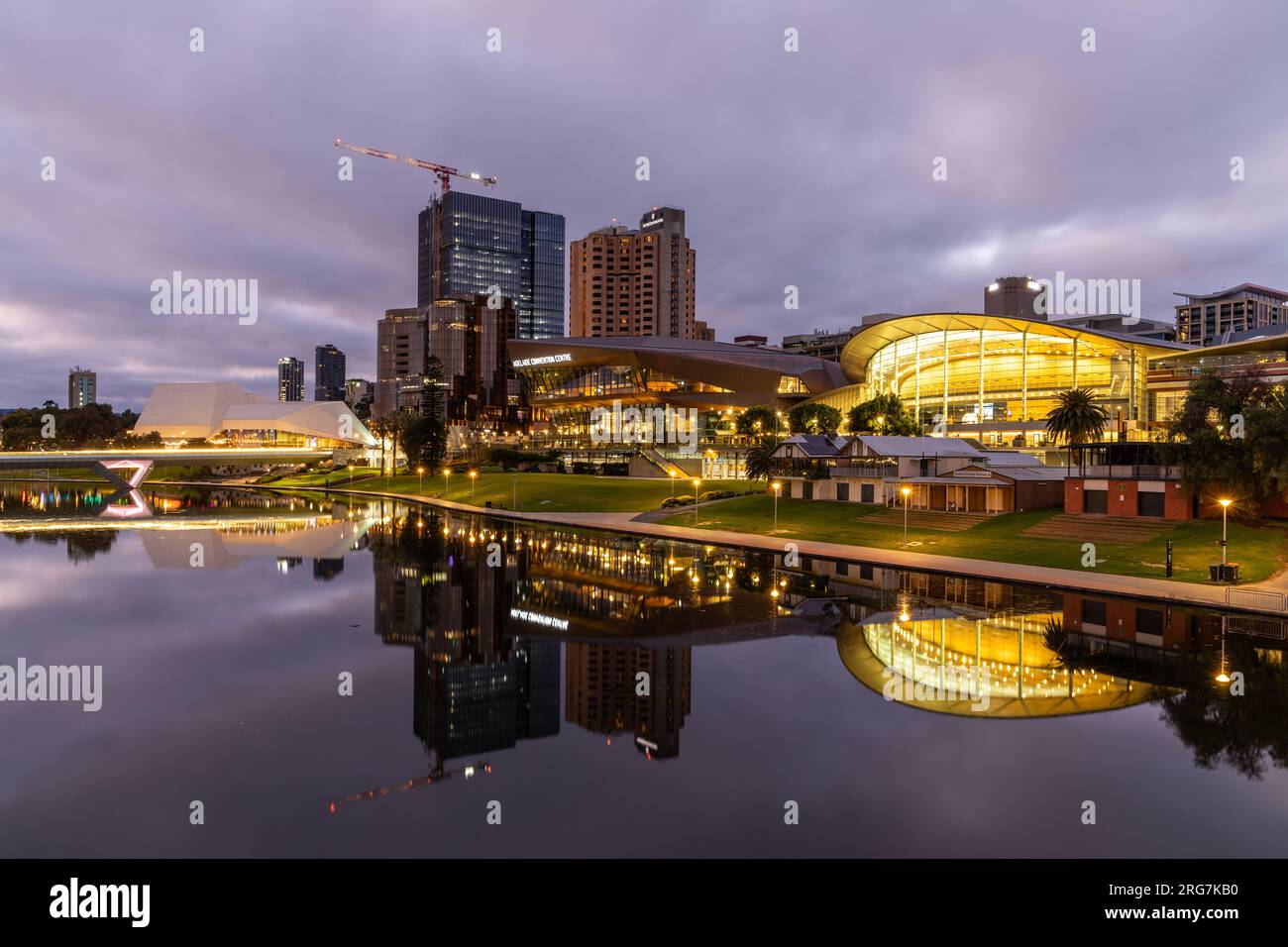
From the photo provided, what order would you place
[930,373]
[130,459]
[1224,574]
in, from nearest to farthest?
[1224,574] → [930,373] → [130,459]

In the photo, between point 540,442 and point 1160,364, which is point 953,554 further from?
point 540,442

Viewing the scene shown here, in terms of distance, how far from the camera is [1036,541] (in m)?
39.2

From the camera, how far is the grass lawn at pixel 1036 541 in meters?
32.0

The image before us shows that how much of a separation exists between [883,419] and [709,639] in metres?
61.3

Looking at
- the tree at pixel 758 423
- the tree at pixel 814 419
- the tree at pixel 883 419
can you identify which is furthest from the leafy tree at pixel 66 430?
the tree at pixel 883 419

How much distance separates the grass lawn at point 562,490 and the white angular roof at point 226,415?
2846 inches

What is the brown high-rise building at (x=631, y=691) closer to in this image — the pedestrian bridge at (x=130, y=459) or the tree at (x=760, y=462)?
the tree at (x=760, y=462)

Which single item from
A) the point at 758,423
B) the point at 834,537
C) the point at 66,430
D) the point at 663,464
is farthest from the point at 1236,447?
the point at 66,430

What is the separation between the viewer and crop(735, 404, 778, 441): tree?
9438cm

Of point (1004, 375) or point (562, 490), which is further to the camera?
point (1004, 375)

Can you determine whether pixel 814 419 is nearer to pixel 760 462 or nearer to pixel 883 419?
pixel 883 419

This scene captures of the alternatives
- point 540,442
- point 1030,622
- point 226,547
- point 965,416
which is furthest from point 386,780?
point 540,442

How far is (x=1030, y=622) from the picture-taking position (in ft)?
78.6
